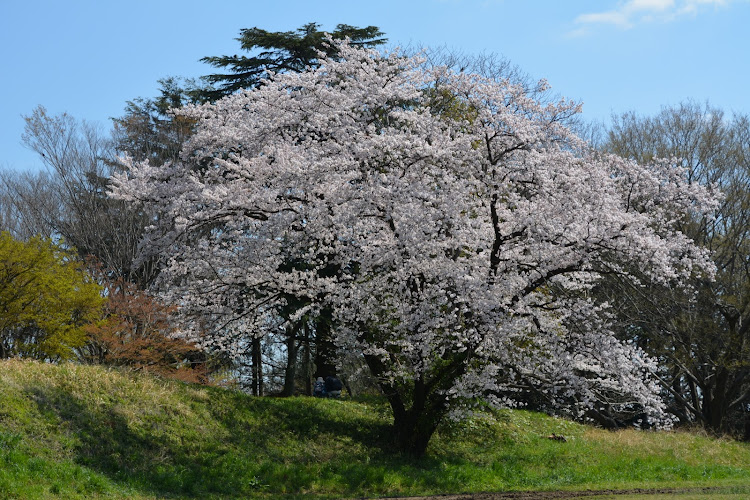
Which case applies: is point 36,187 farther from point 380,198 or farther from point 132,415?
→ point 380,198

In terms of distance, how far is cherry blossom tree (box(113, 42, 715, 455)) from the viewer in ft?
39.2

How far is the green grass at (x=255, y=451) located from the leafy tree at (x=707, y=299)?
18.3ft

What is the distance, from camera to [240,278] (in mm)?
14492

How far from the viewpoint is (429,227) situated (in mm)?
12086

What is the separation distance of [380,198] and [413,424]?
16.8 ft

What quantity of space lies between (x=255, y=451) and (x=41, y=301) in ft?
A: 18.0

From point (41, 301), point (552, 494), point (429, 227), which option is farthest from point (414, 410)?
point (41, 301)

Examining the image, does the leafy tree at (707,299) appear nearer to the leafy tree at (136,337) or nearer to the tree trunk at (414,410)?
the tree trunk at (414,410)

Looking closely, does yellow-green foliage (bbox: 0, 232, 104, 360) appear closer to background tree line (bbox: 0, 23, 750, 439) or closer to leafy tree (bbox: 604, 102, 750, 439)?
background tree line (bbox: 0, 23, 750, 439)

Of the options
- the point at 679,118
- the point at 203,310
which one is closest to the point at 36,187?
the point at 203,310

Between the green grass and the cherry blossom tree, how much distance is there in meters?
1.51

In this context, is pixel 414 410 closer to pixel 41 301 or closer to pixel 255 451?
pixel 255 451

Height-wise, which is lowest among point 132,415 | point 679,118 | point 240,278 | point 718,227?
point 132,415

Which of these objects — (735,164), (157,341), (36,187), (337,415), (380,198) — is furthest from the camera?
(36,187)
